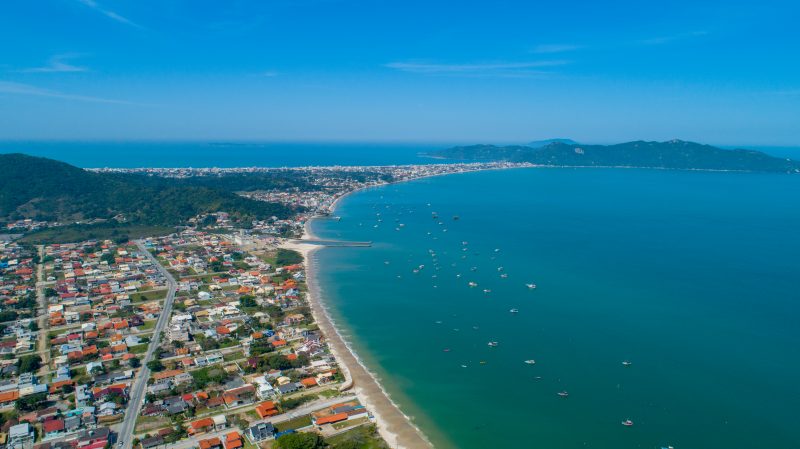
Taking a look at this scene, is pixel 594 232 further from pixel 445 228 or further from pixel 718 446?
pixel 718 446

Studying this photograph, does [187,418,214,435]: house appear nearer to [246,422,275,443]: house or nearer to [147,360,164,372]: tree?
[246,422,275,443]: house

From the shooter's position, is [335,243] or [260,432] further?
[335,243]

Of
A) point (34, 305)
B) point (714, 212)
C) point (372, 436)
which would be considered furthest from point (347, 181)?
point (372, 436)

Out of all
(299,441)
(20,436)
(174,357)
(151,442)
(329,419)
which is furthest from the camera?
(174,357)

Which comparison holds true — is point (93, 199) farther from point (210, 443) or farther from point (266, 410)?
point (210, 443)

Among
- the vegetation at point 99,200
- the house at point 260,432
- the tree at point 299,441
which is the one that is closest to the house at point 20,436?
the house at point 260,432

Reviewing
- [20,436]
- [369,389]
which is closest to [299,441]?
[369,389]

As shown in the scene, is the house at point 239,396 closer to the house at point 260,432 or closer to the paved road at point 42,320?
the house at point 260,432
